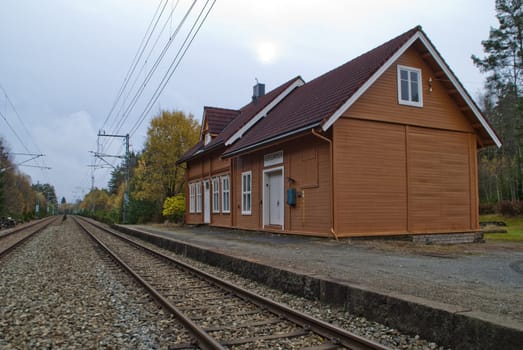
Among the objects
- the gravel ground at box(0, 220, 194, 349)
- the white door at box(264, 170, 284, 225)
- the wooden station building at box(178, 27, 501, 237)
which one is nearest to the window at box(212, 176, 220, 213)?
the wooden station building at box(178, 27, 501, 237)

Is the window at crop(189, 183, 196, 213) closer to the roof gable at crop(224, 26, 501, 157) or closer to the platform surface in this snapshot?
the roof gable at crop(224, 26, 501, 157)

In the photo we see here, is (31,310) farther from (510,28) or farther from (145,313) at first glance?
(510,28)

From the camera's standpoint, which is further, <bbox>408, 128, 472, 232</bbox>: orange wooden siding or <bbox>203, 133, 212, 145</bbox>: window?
<bbox>203, 133, 212, 145</bbox>: window

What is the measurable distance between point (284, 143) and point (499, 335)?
1234cm

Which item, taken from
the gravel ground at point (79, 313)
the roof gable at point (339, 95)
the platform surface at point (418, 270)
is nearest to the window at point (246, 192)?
the roof gable at point (339, 95)

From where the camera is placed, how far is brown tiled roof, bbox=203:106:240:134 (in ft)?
82.9

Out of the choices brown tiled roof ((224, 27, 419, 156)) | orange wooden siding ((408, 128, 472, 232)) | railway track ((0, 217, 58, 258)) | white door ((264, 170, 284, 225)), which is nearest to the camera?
brown tiled roof ((224, 27, 419, 156))

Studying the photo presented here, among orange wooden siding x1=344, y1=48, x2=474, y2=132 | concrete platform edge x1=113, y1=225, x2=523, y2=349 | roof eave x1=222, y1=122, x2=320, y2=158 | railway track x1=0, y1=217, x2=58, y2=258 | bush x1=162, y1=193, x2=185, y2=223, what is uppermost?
orange wooden siding x1=344, y1=48, x2=474, y2=132

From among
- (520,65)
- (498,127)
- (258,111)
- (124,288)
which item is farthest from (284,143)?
(498,127)

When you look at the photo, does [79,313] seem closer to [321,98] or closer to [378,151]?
[378,151]

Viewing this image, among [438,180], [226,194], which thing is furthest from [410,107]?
[226,194]

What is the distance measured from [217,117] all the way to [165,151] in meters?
10.9

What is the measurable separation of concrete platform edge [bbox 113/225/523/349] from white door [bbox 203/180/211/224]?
16.4 metres

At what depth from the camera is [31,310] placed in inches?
253
